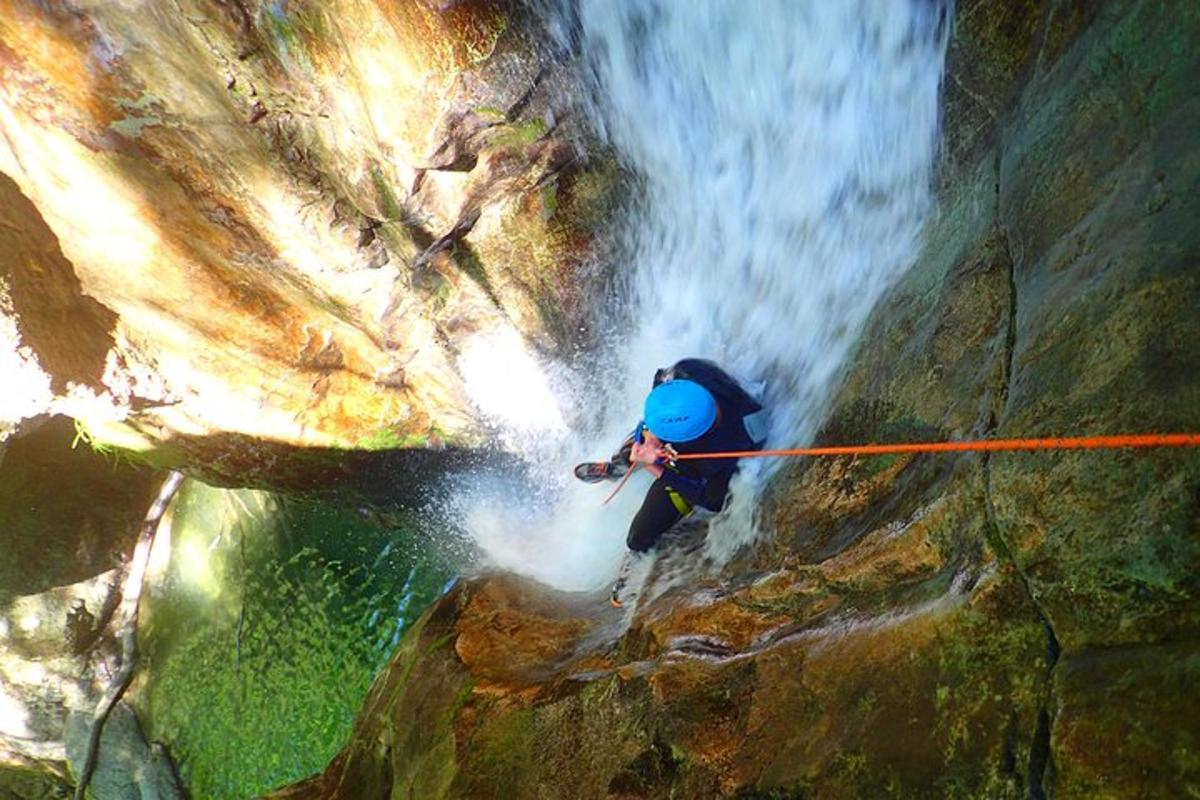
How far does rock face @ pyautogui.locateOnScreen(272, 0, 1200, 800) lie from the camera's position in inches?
73.8

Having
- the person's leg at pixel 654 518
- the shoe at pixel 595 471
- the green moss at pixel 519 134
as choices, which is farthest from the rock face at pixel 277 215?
the person's leg at pixel 654 518

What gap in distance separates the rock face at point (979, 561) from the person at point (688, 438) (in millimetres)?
575

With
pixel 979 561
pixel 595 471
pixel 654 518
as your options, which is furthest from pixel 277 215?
pixel 979 561

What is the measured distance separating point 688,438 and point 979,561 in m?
2.16

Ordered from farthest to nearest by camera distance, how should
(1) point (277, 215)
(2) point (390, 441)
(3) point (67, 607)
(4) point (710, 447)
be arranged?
(3) point (67, 607) < (2) point (390, 441) < (1) point (277, 215) < (4) point (710, 447)

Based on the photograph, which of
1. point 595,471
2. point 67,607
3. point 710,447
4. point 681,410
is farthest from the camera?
point 67,607

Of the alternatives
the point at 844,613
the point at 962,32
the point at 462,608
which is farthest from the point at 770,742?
the point at 962,32

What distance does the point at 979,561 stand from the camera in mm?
2309

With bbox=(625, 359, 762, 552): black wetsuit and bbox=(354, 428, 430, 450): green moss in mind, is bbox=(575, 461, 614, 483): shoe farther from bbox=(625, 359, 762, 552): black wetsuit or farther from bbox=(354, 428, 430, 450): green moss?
bbox=(354, 428, 430, 450): green moss

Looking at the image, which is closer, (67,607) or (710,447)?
(710,447)

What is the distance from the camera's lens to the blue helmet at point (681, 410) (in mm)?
4289

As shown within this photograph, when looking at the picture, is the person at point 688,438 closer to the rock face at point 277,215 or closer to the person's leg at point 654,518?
the person's leg at point 654,518

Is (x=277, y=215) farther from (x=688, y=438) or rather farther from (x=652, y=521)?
(x=652, y=521)

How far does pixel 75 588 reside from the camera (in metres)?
7.79
